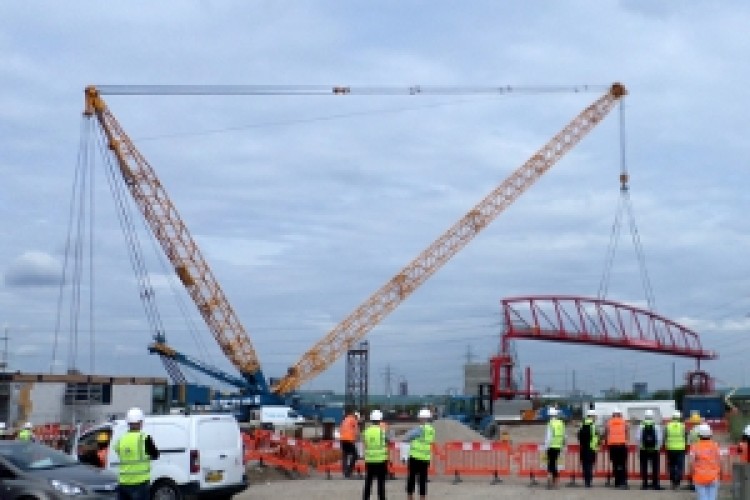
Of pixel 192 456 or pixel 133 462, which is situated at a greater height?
pixel 133 462

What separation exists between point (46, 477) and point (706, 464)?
9.89 m

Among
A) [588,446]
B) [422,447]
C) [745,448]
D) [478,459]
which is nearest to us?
[422,447]

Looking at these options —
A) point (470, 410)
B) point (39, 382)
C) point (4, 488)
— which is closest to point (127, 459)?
point (4, 488)

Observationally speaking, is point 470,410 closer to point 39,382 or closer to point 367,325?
point 367,325

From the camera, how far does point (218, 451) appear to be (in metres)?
18.4

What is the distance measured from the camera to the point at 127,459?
569 inches

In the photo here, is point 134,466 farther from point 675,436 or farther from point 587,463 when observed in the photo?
point 675,436

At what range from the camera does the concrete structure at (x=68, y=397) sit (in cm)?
6344

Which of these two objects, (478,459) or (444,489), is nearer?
(444,489)

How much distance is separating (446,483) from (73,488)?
37.5 feet

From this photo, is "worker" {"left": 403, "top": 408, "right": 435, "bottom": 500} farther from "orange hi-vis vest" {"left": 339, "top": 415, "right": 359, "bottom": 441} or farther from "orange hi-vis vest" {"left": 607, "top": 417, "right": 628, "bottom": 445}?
"orange hi-vis vest" {"left": 339, "top": 415, "right": 359, "bottom": 441}

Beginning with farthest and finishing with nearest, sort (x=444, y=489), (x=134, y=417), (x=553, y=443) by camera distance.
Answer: (x=444, y=489), (x=553, y=443), (x=134, y=417)

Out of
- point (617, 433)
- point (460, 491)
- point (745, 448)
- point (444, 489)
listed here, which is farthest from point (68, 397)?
point (745, 448)

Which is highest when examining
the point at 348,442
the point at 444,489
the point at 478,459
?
the point at 348,442
